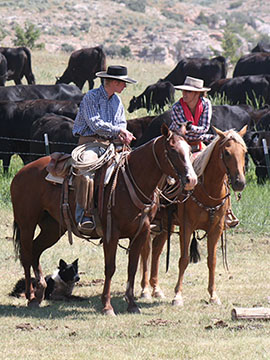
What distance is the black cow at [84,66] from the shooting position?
31.3 metres

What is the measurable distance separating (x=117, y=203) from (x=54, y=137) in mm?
8549

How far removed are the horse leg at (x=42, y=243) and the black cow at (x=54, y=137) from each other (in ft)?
22.7

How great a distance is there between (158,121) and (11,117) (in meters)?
3.83

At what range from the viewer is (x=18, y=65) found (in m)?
31.2

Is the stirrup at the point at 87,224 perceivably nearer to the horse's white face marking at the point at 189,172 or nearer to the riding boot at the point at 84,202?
the riding boot at the point at 84,202

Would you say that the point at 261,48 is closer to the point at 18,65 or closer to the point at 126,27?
the point at 18,65

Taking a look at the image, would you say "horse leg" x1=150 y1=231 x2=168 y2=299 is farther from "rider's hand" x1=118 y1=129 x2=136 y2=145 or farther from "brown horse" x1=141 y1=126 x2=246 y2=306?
"rider's hand" x1=118 y1=129 x2=136 y2=145

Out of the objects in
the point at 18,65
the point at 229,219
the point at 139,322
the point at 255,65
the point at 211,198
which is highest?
the point at 211,198

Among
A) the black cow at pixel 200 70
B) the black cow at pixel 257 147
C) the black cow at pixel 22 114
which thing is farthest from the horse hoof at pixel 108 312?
the black cow at pixel 200 70

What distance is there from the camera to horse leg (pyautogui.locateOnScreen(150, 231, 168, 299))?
31.6ft

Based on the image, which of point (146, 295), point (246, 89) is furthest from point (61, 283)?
point (246, 89)

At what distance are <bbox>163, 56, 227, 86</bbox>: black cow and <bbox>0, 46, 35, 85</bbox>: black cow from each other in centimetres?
547

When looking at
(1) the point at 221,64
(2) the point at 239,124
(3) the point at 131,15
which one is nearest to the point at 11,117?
(2) the point at 239,124

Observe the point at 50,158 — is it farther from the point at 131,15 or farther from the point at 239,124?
the point at 131,15
